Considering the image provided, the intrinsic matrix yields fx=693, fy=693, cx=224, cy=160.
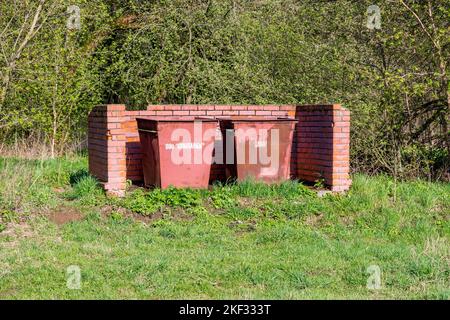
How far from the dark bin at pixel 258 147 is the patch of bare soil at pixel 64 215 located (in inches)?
97.7

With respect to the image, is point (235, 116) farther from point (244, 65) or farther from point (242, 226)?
point (244, 65)

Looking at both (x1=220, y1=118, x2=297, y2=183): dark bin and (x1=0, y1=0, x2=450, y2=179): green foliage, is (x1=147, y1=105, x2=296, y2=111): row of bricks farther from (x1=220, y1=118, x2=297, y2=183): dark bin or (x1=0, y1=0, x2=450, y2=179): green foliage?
(x1=0, y1=0, x2=450, y2=179): green foliage

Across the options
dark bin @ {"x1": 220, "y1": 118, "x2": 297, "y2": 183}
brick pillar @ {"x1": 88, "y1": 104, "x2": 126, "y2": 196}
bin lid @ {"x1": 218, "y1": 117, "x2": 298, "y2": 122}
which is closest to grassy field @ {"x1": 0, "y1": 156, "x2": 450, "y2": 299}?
brick pillar @ {"x1": 88, "y1": 104, "x2": 126, "y2": 196}

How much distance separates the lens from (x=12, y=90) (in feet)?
44.1

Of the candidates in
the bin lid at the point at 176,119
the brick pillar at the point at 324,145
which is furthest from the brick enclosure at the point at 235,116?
the bin lid at the point at 176,119

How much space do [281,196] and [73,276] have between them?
14.0ft

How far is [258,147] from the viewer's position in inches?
411

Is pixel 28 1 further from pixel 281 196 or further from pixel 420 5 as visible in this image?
pixel 420 5

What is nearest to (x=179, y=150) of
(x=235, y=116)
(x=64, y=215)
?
(x=235, y=116)

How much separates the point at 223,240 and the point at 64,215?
2382 mm

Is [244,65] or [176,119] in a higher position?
[244,65]

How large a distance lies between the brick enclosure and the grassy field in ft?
1.19

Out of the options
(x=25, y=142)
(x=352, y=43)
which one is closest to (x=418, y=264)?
(x=352, y=43)

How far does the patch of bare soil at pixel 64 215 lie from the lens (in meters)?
9.03
